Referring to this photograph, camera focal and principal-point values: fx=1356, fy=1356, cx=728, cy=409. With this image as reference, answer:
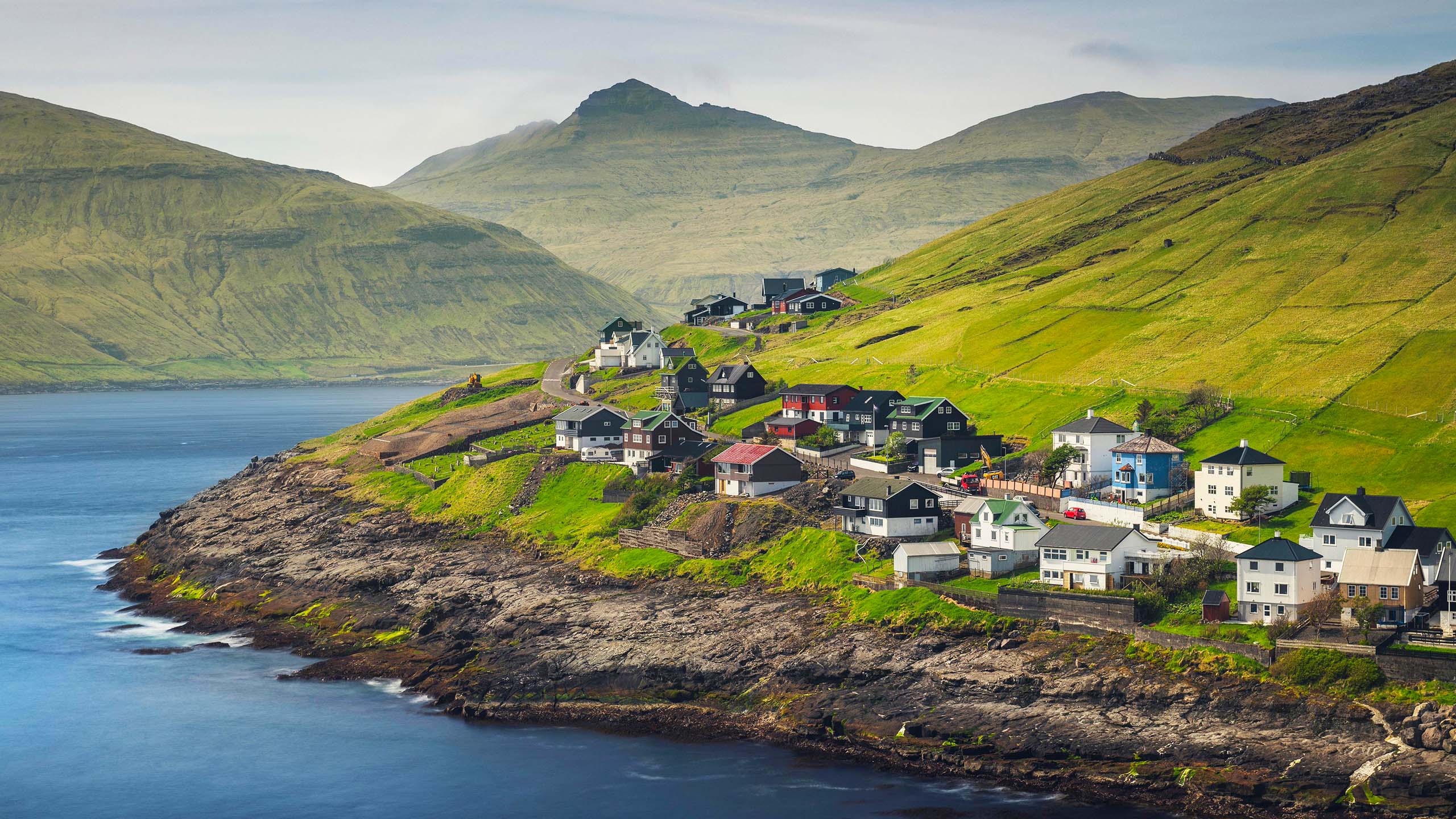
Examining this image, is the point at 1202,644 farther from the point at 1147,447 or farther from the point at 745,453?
the point at 745,453

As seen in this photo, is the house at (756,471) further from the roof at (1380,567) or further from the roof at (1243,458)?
the roof at (1380,567)

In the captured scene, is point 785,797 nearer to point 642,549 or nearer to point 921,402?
point 642,549

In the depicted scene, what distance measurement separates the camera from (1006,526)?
266 ft

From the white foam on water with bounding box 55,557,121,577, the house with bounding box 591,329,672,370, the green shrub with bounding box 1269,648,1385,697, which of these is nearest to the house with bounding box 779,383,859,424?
the house with bounding box 591,329,672,370

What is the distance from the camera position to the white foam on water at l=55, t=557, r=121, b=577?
401ft

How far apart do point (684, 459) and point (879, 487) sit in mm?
27413

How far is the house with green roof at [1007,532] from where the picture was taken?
8025 cm

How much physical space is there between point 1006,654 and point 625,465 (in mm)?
53097

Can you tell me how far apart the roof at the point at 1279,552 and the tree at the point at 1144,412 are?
1547 inches

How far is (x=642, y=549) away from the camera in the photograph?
319 ft

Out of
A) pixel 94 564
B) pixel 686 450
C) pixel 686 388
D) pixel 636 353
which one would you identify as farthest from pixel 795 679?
pixel 636 353

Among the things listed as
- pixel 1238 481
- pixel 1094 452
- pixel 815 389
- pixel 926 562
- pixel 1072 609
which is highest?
pixel 815 389

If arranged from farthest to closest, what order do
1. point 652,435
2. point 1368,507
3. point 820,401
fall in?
point 820,401, point 652,435, point 1368,507

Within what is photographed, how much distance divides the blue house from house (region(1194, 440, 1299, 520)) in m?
5.28
